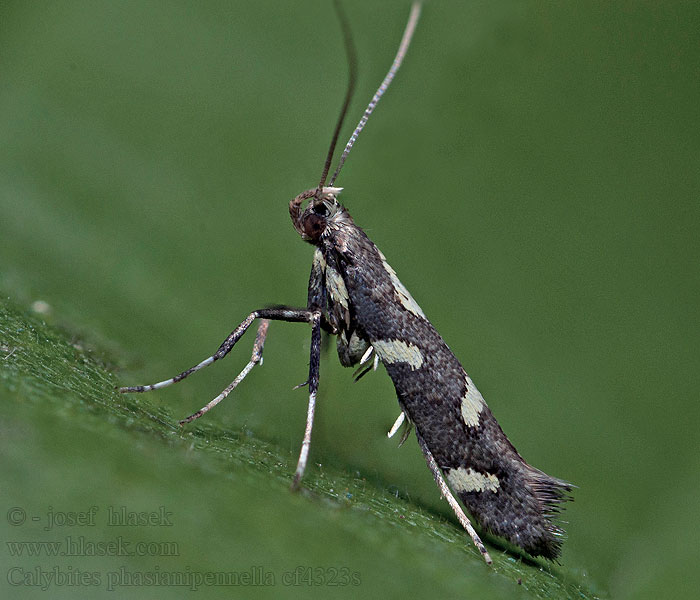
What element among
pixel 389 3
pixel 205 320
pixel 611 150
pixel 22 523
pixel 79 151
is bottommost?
pixel 22 523

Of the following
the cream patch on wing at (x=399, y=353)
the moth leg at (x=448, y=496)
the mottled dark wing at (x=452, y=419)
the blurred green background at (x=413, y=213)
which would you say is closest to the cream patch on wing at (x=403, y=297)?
the mottled dark wing at (x=452, y=419)

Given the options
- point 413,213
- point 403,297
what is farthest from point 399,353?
point 413,213

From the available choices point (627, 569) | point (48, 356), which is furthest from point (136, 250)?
point (627, 569)

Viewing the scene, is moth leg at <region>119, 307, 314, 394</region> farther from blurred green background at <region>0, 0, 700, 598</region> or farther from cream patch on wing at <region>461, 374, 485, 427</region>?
cream patch on wing at <region>461, 374, 485, 427</region>

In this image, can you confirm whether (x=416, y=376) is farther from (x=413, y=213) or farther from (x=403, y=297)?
(x=413, y=213)

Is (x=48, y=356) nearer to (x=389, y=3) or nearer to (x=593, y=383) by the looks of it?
(x=593, y=383)
